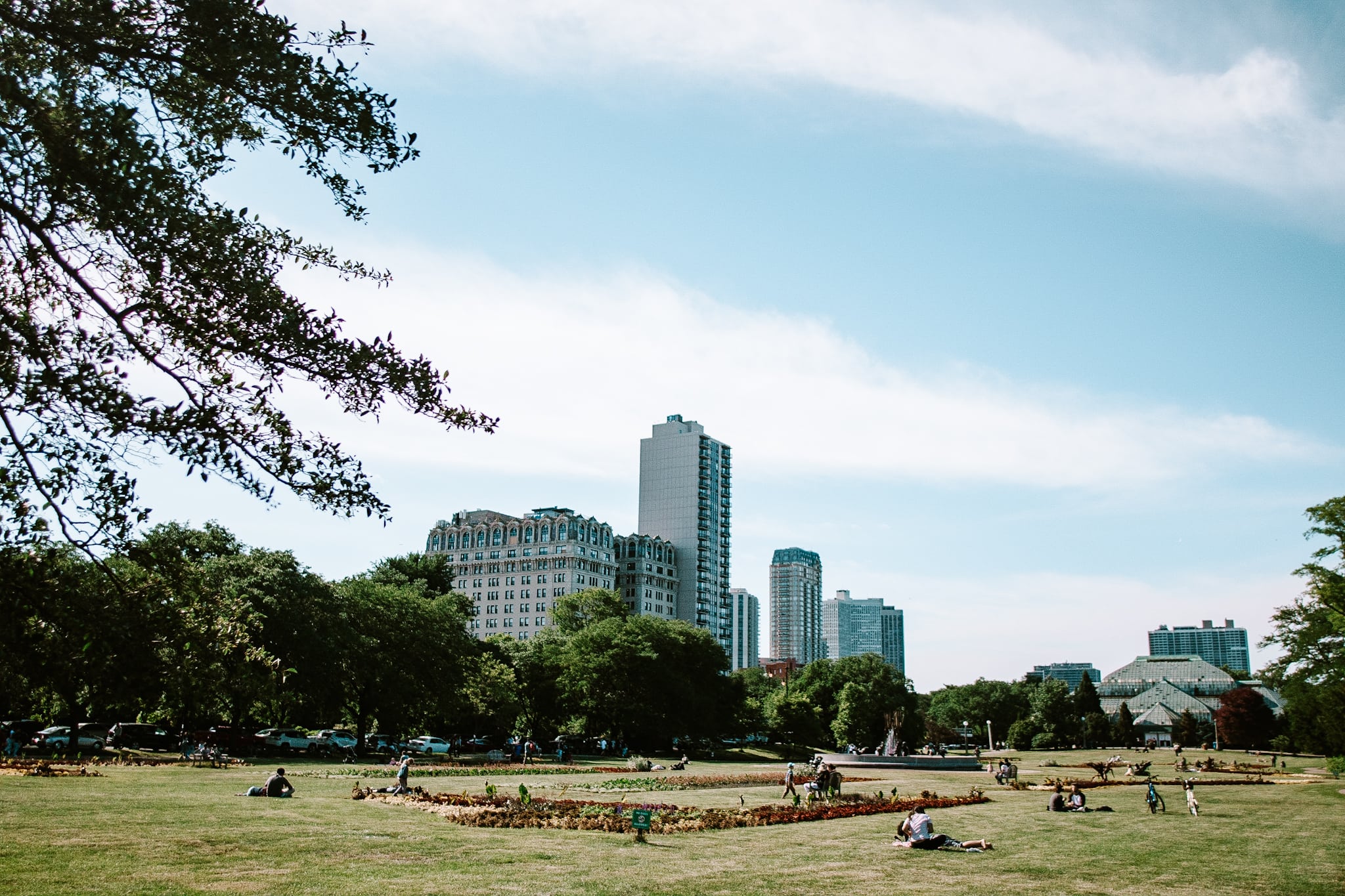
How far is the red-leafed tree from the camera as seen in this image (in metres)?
106

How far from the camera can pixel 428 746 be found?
216 feet

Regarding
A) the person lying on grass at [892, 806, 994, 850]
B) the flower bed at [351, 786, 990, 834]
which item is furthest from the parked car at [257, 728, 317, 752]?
the person lying on grass at [892, 806, 994, 850]

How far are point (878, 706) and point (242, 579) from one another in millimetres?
67840

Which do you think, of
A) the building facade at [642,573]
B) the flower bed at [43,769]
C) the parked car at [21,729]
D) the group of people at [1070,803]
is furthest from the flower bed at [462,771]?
the building facade at [642,573]

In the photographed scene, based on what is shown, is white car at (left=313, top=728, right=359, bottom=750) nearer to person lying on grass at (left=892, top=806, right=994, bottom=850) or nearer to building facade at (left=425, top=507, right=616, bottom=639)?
person lying on grass at (left=892, top=806, right=994, bottom=850)

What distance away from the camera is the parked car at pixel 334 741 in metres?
61.6

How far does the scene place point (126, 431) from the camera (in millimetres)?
9461

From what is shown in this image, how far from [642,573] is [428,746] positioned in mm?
129219

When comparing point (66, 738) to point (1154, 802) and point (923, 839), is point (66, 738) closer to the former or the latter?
point (923, 839)

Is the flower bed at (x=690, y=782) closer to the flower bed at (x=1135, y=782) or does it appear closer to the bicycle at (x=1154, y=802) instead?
the flower bed at (x=1135, y=782)

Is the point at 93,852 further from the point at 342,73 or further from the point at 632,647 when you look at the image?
the point at 632,647

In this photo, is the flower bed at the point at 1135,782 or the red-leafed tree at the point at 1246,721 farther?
the red-leafed tree at the point at 1246,721

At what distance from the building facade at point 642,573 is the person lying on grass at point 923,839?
553ft

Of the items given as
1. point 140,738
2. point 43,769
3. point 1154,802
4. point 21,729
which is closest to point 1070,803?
point 1154,802
